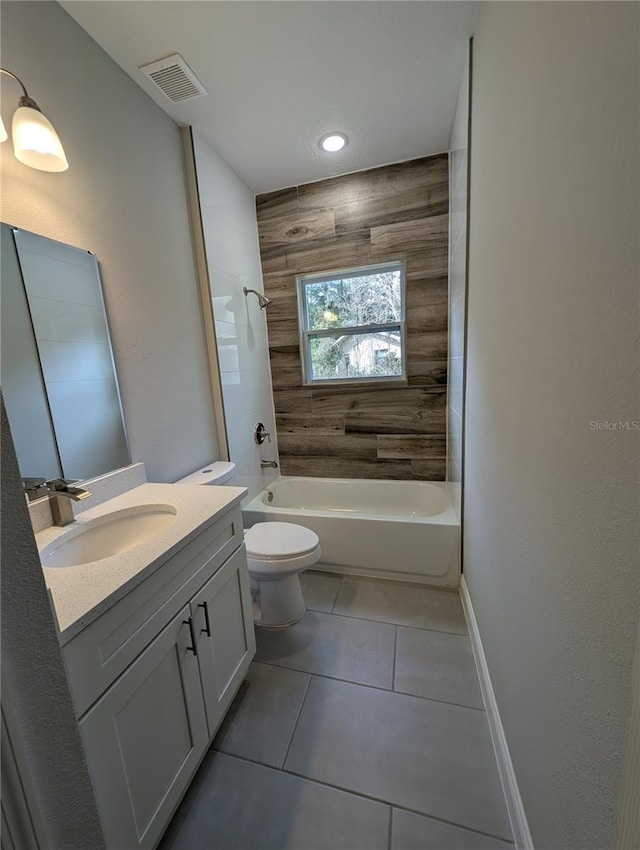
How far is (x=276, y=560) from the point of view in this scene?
1625 mm

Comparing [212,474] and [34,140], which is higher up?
[34,140]

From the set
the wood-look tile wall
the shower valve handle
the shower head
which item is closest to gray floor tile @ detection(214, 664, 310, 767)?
the shower valve handle

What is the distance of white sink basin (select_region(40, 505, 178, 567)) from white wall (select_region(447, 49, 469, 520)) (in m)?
1.56

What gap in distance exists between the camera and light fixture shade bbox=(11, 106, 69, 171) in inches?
38.1

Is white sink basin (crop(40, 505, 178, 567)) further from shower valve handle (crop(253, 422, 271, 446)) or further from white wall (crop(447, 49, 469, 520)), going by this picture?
white wall (crop(447, 49, 469, 520))

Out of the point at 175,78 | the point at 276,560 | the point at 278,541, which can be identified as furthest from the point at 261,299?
the point at 276,560

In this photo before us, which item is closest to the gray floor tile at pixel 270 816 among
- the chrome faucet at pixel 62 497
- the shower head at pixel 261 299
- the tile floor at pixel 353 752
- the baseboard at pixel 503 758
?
the tile floor at pixel 353 752

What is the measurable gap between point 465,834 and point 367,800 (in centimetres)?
28

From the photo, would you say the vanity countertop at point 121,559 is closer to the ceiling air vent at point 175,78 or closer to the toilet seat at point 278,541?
the toilet seat at point 278,541

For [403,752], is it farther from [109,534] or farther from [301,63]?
[301,63]

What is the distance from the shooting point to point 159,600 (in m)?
0.92

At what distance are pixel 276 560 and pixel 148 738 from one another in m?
0.81

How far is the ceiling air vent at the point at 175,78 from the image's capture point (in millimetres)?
1431

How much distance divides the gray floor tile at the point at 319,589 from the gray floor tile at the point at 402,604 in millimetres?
43
